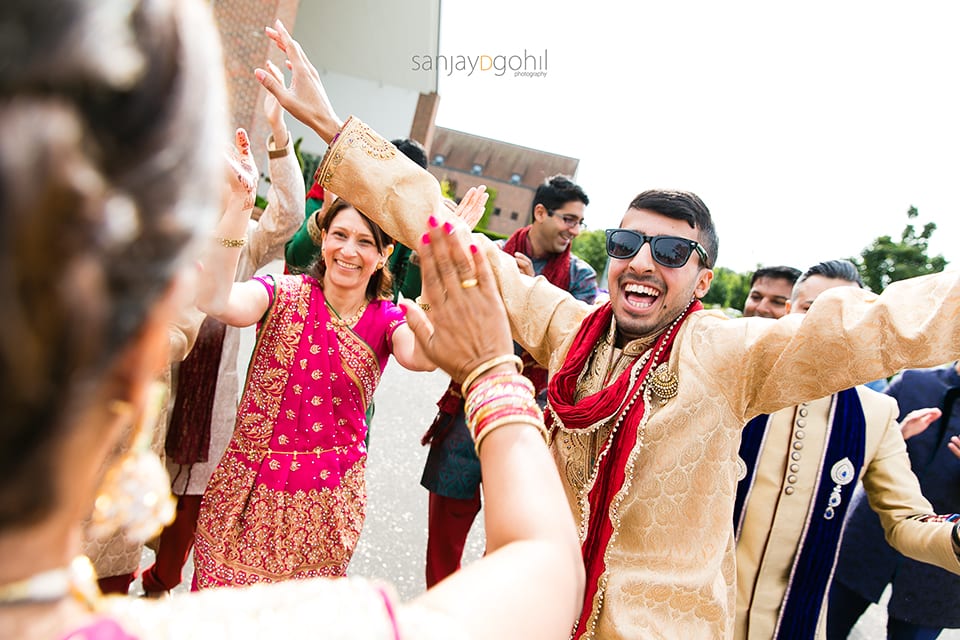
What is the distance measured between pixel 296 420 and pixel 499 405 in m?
1.52

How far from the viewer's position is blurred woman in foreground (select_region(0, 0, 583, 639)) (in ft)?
1.24

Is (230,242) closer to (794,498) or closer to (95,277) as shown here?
(95,277)

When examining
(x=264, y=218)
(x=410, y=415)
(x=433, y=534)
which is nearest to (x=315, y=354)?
(x=264, y=218)

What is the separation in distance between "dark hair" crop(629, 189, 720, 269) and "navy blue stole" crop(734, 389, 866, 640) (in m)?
0.85

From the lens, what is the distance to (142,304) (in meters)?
0.44

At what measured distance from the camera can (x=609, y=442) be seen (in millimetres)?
1704

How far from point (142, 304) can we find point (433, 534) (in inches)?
117

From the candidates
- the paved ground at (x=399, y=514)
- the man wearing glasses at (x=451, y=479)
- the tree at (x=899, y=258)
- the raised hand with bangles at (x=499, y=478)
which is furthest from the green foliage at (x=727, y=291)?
the raised hand with bangles at (x=499, y=478)

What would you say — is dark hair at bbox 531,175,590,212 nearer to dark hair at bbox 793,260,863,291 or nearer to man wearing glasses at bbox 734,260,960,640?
dark hair at bbox 793,260,863,291

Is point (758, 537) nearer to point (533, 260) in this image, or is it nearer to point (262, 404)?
point (262, 404)

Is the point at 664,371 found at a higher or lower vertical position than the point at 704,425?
higher

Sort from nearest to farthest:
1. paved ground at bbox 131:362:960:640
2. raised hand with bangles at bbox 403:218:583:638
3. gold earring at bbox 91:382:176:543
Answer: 1. gold earring at bbox 91:382:176:543
2. raised hand with bangles at bbox 403:218:583:638
3. paved ground at bbox 131:362:960:640

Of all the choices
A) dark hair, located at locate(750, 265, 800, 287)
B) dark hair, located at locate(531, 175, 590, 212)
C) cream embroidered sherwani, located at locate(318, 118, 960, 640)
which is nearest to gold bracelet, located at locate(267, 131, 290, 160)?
cream embroidered sherwani, located at locate(318, 118, 960, 640)

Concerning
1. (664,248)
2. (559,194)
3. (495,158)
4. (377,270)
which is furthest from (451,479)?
(495,158)
